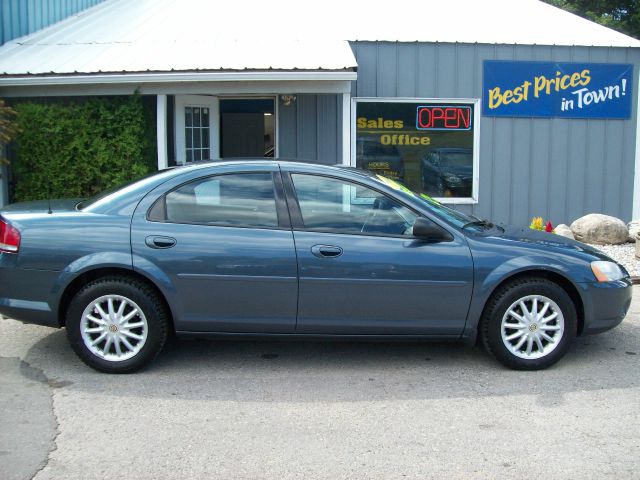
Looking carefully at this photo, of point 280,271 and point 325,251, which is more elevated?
point 325,251

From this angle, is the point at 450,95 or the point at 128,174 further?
the point at 450,95

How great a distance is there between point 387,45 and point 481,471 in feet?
26.2

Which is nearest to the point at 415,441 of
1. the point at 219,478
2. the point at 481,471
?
the point at 481,471

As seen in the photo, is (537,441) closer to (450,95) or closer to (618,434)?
(618,434)

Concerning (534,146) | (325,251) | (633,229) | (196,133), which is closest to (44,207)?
(325,251)

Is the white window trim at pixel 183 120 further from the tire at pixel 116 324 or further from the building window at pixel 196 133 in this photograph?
the tire at pixel 116 324

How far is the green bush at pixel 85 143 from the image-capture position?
33.0 feet

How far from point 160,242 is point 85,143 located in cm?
560

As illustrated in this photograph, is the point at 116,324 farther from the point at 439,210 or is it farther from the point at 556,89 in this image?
the point at 556,89

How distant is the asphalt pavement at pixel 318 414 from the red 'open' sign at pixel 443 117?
557 centimetres

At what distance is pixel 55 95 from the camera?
1027 centimetres

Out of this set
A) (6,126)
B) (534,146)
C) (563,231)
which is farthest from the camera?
(534,146)

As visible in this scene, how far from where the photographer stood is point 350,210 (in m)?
5.30

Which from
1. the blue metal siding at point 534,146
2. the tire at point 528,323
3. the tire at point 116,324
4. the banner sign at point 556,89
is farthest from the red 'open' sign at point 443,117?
the tire at point 116,324
